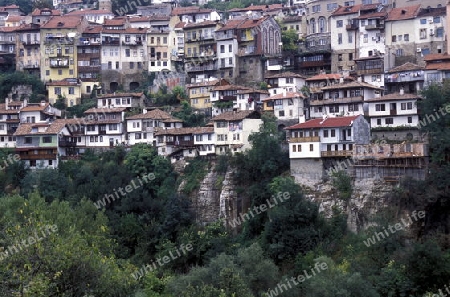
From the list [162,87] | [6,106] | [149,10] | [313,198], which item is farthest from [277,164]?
[149,10]

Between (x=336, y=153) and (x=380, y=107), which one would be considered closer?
(x=336, y=153)

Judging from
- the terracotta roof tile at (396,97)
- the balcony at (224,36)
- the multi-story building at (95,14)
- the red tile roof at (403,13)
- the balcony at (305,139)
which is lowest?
the balcony at (305,139)

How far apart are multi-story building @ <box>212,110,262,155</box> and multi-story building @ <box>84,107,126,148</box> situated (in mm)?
9237

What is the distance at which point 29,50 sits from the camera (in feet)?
257

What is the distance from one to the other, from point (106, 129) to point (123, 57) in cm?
1177

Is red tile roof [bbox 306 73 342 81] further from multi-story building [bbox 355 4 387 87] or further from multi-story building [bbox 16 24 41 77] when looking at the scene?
multi-story building [bbox 16 24 41 77]

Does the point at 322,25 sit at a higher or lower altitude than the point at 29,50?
higher

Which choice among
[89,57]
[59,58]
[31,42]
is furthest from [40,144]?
[31,42]

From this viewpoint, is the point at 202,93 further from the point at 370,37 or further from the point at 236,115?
the point at 370,37

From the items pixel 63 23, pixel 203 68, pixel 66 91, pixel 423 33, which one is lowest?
pixel 66 91

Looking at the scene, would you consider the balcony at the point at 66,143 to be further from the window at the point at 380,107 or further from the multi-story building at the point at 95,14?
the multi-story building at the point at 95,14

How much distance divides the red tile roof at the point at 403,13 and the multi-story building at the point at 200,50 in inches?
619

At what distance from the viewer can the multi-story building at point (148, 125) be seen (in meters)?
64.1

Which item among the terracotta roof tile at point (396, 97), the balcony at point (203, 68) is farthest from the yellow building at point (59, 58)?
the terracotta roof tile at point (396, 97)
